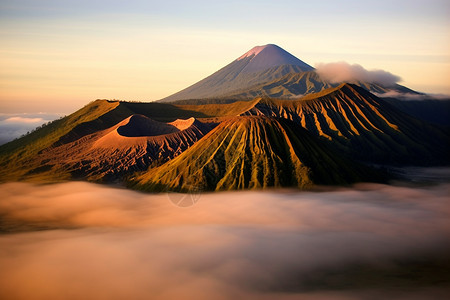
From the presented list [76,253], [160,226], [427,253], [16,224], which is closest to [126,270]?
[76,253]

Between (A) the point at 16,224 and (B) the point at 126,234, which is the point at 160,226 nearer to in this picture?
(B) the point at 126,234

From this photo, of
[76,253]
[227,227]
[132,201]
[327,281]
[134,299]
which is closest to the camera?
[134,299]

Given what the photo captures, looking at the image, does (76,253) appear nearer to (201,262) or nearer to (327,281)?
(201,262)

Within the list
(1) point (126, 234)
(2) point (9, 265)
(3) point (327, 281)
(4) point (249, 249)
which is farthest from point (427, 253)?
(2) point (9, 265)

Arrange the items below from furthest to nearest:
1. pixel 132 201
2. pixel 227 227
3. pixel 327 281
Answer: pixel 132 201 < pixel 227 227 < pixel 327 281

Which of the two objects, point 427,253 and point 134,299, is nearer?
point 134,299

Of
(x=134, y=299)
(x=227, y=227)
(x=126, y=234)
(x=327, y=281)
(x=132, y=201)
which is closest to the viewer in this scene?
(x=134, y=299)
